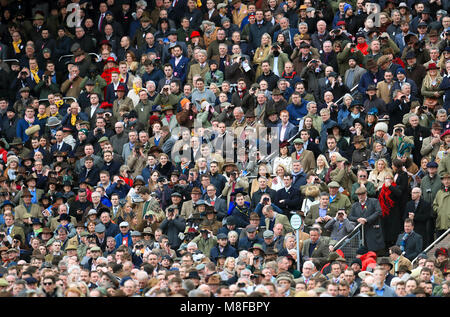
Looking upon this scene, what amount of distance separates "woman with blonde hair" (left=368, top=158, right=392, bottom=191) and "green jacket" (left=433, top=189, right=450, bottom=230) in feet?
3.29

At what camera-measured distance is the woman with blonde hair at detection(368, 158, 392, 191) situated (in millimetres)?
23297

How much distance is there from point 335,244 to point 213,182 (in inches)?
131

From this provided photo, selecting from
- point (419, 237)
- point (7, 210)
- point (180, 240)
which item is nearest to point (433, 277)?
point (419, 237)

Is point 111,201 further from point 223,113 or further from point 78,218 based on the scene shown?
point 223,113

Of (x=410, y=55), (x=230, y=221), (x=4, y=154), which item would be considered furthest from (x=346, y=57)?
(x=4, y=154)

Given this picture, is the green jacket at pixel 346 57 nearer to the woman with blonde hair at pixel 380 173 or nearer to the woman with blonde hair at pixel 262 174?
the woman with blonde hair at pixel 262 174

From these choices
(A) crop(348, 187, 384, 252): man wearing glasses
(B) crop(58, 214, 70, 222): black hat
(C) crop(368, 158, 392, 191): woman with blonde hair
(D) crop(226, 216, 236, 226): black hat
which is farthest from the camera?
(B) crop(58, 214, 70, 222): black hat

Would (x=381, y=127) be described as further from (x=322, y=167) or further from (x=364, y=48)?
(x=364, y=48)

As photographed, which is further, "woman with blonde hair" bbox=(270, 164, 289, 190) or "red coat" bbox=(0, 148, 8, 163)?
"red coat" bbox=(0, 148, 8, 163)

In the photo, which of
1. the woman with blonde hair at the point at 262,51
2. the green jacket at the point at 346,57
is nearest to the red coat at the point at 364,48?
the green jacket at the point at 346,57

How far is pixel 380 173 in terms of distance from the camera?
23.4 metres

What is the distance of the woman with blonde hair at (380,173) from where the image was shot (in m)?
23.3

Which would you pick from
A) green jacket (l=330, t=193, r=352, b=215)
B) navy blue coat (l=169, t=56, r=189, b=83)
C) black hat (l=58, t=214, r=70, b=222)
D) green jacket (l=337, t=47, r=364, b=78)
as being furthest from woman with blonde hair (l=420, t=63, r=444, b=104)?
black hat (l=58, t=214, r=70, b=222)

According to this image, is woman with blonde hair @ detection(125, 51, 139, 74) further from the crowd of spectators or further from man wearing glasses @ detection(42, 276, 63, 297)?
man wearing glasses @ detection(42, 276, 63, 297)
